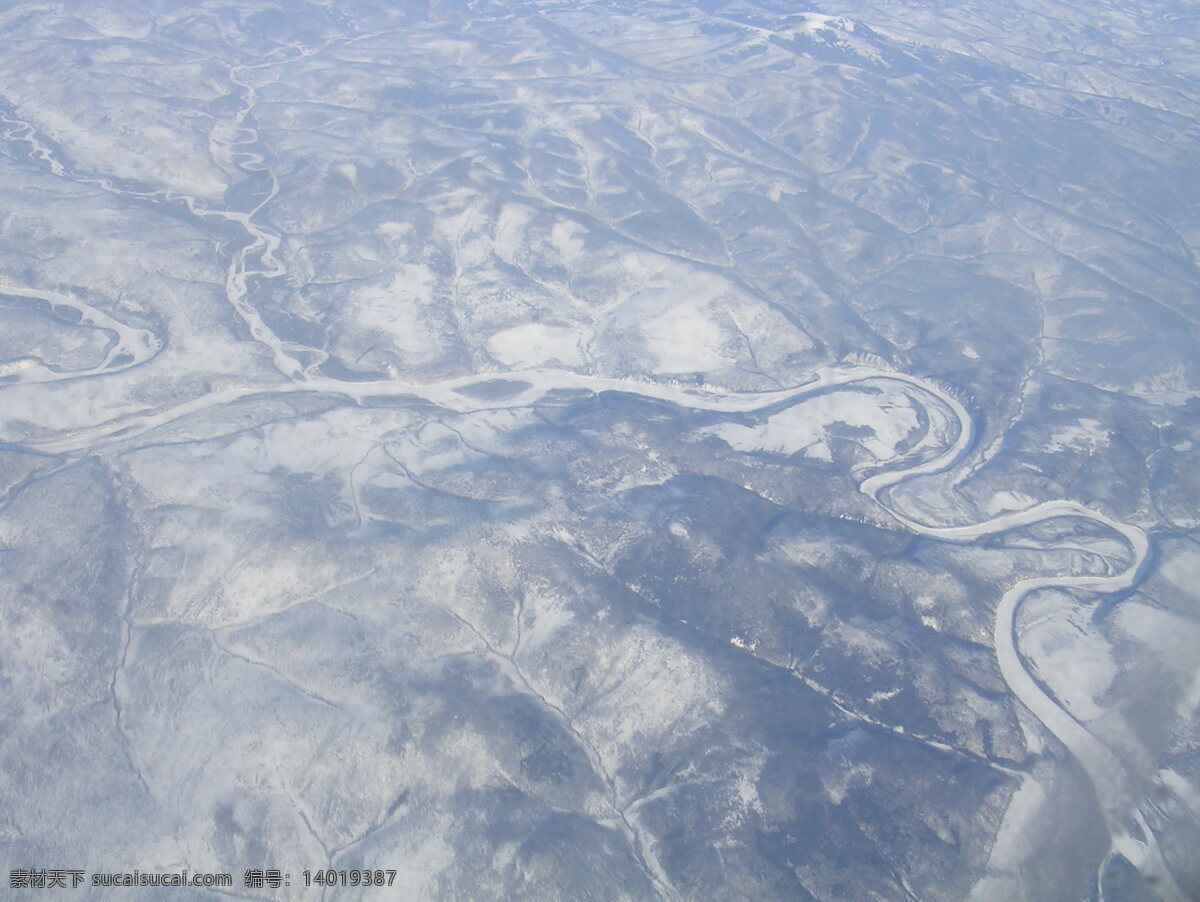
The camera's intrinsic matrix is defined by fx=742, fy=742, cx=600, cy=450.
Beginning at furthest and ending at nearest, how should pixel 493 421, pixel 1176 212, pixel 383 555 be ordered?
pixel 1176 212, pixel 493 421, pixel 383 555

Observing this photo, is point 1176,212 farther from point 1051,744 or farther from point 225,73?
point 225,73

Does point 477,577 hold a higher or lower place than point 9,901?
higher

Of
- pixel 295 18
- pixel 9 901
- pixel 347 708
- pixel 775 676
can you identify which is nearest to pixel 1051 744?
pixel 775 676

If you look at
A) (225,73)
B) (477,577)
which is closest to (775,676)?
(477,577)

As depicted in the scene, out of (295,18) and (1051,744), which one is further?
(295,18)

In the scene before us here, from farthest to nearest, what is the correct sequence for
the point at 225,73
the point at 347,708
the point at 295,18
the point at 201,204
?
the point at 295,18 < the point at 225,73 < the point at 201,204 < the point at 347,708

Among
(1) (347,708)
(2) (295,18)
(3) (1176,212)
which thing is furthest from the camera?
(2) (295,18)

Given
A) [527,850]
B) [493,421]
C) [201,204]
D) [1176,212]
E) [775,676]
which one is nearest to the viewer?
[527,850]

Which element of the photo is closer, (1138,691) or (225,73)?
(1138,691)

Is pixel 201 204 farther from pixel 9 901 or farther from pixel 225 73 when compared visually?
pixel 9 901
